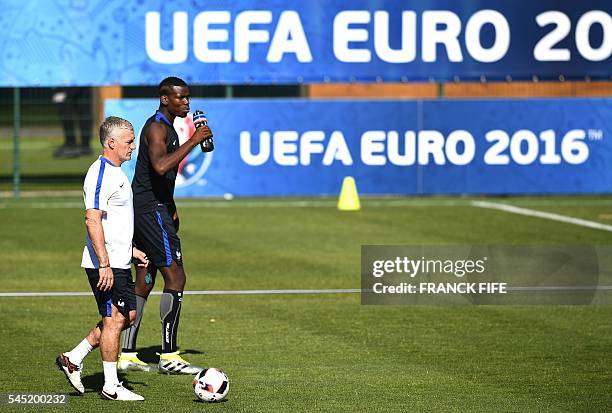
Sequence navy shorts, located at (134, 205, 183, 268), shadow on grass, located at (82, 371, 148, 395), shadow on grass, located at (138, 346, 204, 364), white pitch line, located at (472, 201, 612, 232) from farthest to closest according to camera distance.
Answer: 1. white pitch line, located at (472, 201, 612, 232)
2. shadow on grass, located at (138, 346, 204, 364)
3. navy shorts, located at (134, 205, 183, 268)
4. shadow on grass, located at (82, 371, 148, 395)

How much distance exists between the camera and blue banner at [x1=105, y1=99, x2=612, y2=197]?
25.1m

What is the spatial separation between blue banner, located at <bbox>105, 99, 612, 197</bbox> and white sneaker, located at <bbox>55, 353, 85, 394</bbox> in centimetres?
1558

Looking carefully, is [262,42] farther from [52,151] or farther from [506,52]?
[52,151]

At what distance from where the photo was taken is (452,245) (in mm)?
19031

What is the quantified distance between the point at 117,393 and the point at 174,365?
1155 millimetres

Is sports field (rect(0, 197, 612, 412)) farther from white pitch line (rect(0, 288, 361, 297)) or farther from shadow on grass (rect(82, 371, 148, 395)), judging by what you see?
white pitch line (rect(0, 288, 361, 297))

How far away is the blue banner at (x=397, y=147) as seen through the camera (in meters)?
25.1

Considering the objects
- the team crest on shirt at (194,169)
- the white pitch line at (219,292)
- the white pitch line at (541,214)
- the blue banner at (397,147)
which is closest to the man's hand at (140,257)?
the white pitch line at (219,292)

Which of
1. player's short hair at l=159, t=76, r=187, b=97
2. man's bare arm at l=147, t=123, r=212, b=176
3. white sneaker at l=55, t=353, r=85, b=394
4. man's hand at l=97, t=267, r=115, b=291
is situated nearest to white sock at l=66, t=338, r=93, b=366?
white sneaker at l=55, t=353, r=85, b=394

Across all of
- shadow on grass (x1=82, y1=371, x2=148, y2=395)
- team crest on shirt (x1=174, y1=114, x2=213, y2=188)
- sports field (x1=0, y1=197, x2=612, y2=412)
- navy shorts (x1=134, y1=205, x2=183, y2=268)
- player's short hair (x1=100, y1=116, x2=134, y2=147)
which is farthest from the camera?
team crest on shirt (x1=174, y1=114, x2=213, y2=188)

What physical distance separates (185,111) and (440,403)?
10.2 ft

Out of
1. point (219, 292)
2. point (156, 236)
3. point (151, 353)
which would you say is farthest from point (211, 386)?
point (219, 292)

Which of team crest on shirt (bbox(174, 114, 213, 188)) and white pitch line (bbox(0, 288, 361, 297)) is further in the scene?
team crest on shirt (bbox(174, 114, 213, 188))

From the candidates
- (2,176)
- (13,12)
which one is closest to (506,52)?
(13,12)
